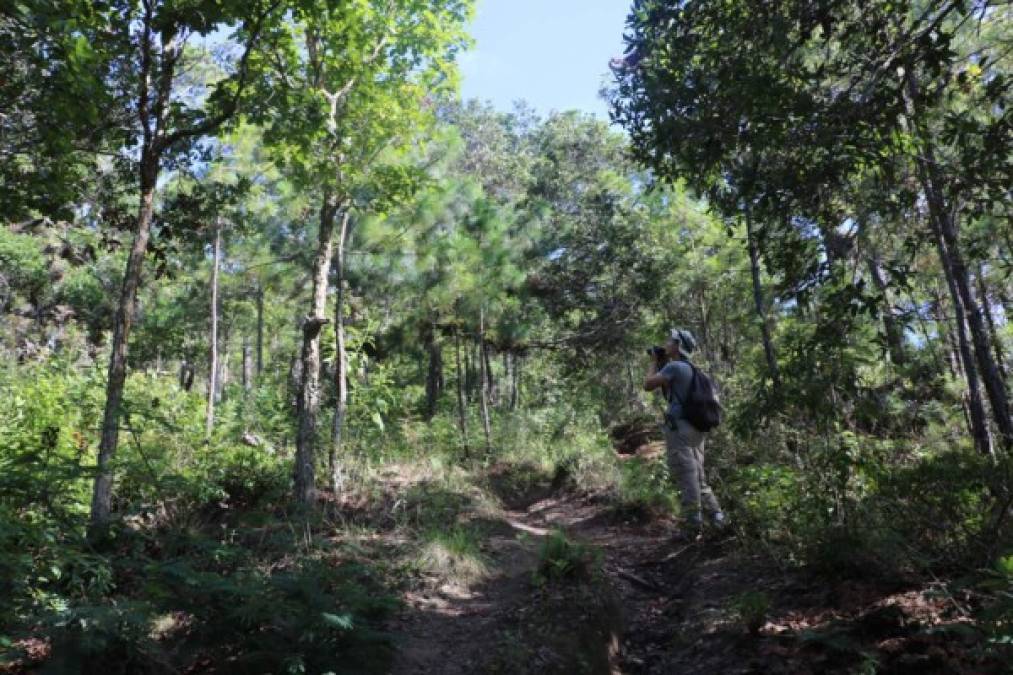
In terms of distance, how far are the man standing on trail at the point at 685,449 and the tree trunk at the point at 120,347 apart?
4.68 meters

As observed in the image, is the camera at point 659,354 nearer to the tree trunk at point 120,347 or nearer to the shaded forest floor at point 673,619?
the shaded forest floor at point 673,619

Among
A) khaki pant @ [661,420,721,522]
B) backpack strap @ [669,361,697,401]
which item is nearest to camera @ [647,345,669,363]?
backpack strap @ [669,361,697,401]

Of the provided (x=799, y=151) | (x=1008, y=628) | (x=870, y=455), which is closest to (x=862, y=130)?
(x=799, y=151)

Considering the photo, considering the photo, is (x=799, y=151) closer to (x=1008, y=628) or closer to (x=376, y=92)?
(x=1008, y=628)

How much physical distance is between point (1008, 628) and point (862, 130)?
279 centimetres

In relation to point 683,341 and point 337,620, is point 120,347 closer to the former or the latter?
point 337,620

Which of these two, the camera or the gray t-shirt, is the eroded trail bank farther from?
the camera

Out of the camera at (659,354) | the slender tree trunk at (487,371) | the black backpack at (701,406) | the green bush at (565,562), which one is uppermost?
the slender tree trunk at (487,371)

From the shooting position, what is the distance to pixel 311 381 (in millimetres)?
7473

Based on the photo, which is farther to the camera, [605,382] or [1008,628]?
[605,382]

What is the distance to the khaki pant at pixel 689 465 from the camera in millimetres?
5703

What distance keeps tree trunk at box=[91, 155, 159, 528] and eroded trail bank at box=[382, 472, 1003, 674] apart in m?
2.79

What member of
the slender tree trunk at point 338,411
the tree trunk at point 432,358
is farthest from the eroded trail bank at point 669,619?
the tree trunk at point 432,358

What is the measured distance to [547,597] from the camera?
4.72 m
